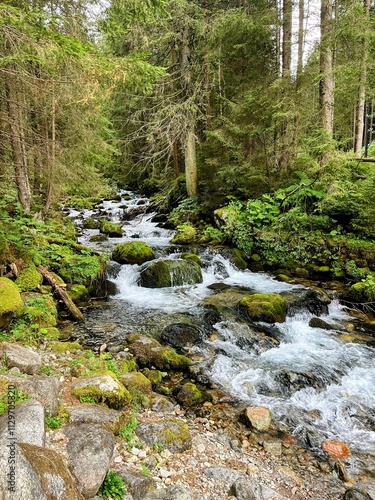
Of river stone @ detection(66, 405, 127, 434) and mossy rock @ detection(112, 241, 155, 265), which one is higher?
mossy rock @ detection(112, 241, 155, 265)

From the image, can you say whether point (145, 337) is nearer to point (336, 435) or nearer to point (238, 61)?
point (336, 435)

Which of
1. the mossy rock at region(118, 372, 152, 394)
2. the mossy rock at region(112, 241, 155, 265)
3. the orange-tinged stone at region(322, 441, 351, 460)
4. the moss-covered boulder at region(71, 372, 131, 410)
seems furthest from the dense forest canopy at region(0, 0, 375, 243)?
the orange-tinged stone at region(322, 441, 351, 460)

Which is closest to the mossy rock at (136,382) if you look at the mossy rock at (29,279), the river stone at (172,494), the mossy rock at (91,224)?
the river stone at (172,494)

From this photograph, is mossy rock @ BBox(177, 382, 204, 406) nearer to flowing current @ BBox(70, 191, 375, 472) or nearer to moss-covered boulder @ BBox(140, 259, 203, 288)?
flowing current @ BBox(70, 191, 375, 472)

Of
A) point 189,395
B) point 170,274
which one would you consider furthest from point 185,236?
point 189,395

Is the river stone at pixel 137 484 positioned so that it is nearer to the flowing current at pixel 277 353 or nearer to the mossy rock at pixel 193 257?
the flowing current at pixel 277 353

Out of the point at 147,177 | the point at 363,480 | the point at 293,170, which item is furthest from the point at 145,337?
the point at 147,177

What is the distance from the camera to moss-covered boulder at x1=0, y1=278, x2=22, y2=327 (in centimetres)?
489

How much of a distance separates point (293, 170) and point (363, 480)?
10432 millimetres

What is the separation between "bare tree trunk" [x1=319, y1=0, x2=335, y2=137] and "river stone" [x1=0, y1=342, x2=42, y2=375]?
8.51m

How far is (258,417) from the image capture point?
4.31m

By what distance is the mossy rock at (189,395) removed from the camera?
4.62 metres

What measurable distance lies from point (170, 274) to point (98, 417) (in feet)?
21.5

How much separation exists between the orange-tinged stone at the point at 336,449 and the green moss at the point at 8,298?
499 centimetres
